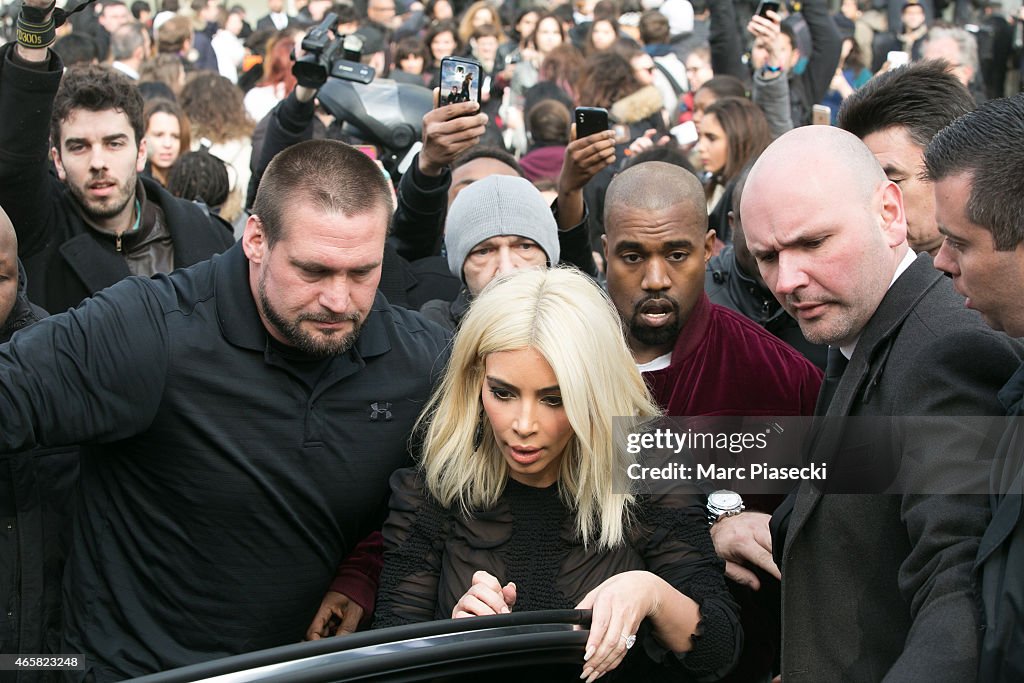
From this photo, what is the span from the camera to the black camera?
5.35 metres

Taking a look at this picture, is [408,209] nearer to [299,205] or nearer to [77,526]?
[299,205]

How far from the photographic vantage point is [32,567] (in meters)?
3.15

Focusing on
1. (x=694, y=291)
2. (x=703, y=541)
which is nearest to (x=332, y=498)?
(x=703, y=541)

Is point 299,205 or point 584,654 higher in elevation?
point 299,205

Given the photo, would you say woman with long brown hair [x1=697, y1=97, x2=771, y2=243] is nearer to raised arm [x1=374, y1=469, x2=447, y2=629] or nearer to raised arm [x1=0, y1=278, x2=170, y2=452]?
raised arm [x1=374, y1=469, x2=447, y2=629]

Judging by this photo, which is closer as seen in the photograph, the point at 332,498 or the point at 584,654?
the point at 584,654

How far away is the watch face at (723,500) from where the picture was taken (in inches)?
129

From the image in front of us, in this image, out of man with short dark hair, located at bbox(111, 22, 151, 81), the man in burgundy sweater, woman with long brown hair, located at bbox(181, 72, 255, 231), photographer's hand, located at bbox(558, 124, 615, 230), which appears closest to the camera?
the man in burgundy sweater

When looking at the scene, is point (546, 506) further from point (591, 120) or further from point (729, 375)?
point (591, 120)

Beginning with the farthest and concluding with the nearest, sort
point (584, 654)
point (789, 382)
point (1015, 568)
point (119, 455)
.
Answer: point (789, 382) → point (119, 455) → point (584, 654) → point (1015, 568)

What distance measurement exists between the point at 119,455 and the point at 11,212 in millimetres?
1500

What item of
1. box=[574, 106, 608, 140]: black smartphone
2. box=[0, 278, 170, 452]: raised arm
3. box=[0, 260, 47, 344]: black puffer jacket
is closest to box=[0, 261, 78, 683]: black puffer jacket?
box=[0, 260, 47, 344]: black puffer jacket

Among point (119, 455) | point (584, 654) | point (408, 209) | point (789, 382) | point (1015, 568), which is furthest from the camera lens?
point (408, 209)

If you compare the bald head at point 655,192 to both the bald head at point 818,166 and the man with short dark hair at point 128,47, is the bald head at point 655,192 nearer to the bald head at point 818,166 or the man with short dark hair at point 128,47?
the bald head at point 818,166
